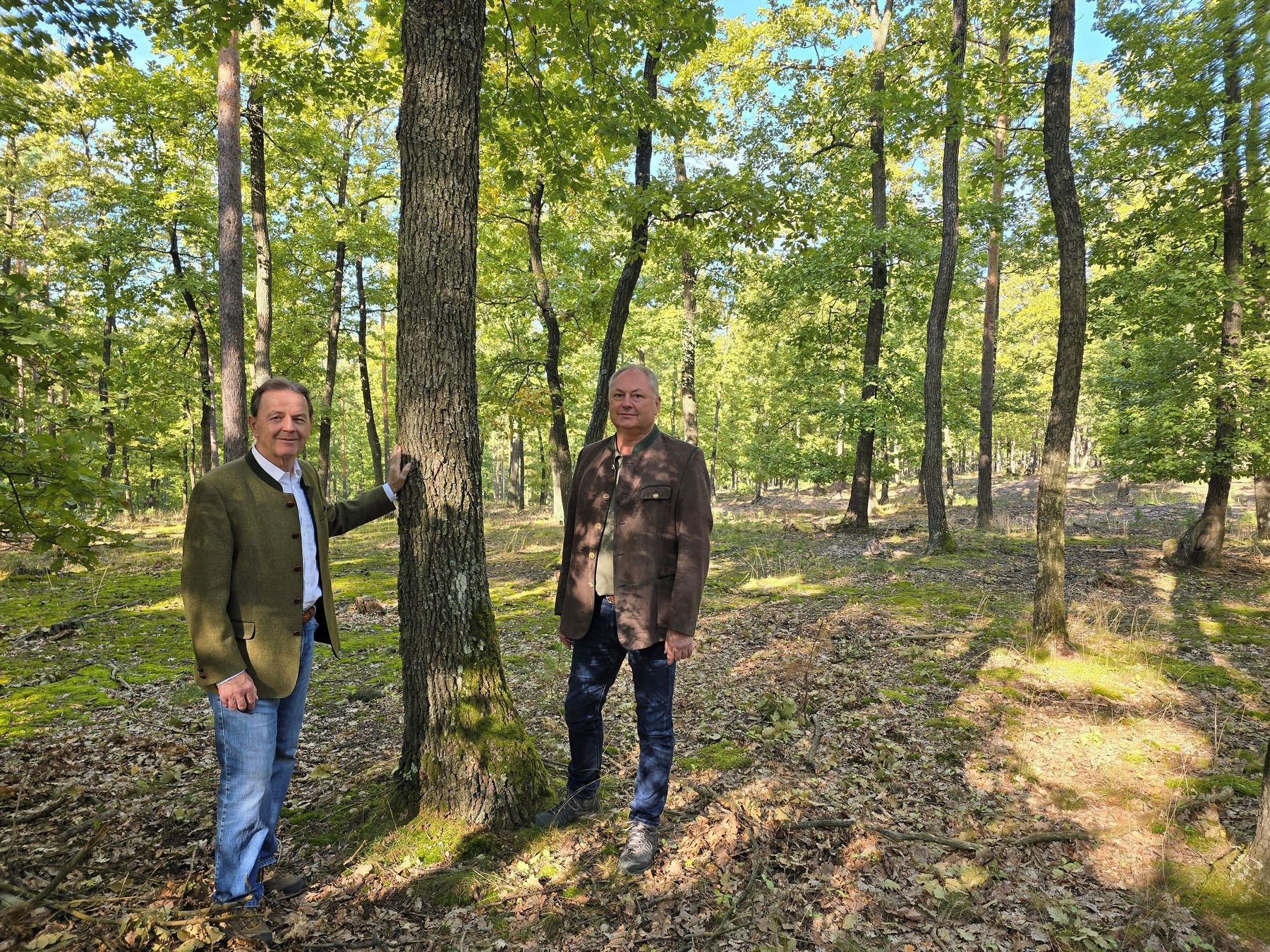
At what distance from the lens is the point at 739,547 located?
1476 cm

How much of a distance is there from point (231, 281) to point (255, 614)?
9.22 metres

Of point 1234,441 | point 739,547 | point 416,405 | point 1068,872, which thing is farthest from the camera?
point 739,547

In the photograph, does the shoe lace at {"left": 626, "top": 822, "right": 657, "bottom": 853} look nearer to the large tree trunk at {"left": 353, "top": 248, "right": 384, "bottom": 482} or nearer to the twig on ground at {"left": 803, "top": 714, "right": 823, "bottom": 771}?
the twig on ground at {"left": 803, "top": 714, "right": 823, "bottom": 771}

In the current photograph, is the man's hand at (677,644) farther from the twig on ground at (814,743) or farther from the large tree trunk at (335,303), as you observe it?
the large tree trunk at (335,303)

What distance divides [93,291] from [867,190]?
81.6 feet

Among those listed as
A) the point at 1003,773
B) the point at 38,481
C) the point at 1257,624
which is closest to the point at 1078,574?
the point at 1257,624

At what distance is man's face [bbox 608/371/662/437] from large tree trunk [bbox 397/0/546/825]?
811 mm

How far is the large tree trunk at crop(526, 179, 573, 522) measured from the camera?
49.8 ft

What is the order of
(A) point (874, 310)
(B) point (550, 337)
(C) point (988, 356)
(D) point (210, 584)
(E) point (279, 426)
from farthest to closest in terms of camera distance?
1. (C) point (988, 356)
2. (B) point (550, 337)
3. (A) point (874, 310)
4. (E) point (279, 426)
5. (D) point (210, 584)

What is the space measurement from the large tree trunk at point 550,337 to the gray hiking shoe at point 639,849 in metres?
11.8

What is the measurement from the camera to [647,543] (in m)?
3.30

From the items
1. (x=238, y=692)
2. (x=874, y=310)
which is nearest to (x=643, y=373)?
(x=238, y=692)

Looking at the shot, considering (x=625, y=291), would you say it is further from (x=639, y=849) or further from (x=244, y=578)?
(x=639, y=849)

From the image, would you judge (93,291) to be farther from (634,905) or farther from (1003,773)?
(1003,773)
